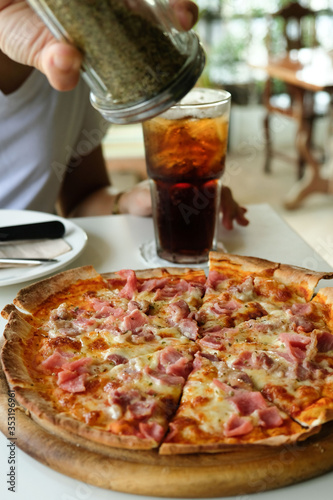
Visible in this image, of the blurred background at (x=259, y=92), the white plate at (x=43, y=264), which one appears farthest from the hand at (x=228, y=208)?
the blurred background at (x=259, y=92)

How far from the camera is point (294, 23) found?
5.80 m

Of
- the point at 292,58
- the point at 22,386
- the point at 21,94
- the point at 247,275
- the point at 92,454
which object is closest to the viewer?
the point at 92,454

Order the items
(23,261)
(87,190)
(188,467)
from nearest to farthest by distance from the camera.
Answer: (188,467) → (23,261) → (87,190)

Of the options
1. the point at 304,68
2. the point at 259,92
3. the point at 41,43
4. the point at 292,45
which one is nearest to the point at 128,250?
the point at 41,43

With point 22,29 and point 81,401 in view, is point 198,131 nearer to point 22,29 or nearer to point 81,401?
point 22,29

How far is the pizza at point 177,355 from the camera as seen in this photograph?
827 mm

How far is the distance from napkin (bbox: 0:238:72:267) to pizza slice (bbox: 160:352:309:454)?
0.56 meters

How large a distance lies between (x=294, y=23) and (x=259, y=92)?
1.15 meters

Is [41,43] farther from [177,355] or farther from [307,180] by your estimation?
[307,180]

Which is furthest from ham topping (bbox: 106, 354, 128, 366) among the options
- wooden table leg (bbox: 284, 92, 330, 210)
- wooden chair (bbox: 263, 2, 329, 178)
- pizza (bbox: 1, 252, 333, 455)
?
wooden chair (bbox: 263, 2, 329, 178)

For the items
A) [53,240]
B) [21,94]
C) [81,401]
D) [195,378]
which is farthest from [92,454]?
[21,94]

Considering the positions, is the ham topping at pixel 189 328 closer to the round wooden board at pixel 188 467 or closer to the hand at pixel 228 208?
the round wooden board at pixel 188 467

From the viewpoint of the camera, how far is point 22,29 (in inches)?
38.9

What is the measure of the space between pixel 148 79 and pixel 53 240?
0.72 meters
